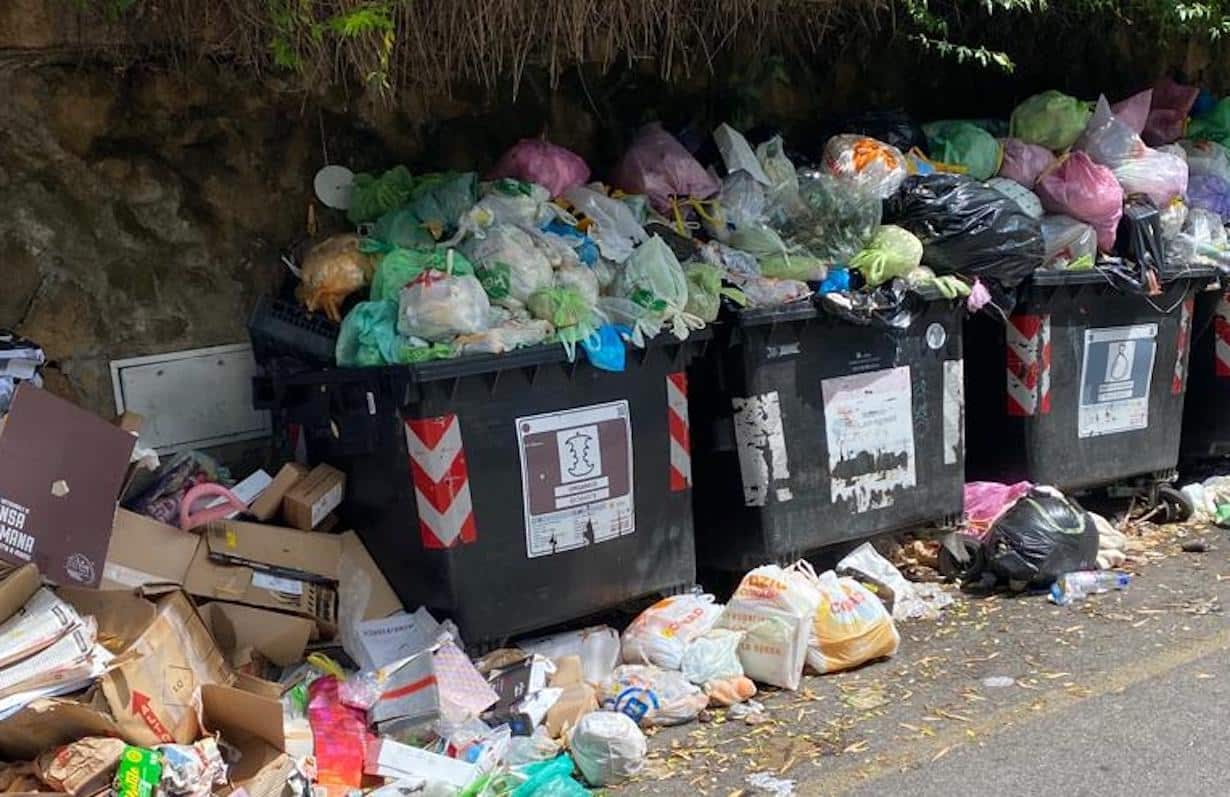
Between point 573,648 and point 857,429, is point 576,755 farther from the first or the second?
point 857,429

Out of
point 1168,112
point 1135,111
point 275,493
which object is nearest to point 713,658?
point 275,493

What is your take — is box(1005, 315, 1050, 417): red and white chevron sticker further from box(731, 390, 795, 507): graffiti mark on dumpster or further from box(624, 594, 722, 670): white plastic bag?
box(624, 594, 722, 670): white plastic bag

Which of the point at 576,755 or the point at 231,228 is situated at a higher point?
the point at 231,228

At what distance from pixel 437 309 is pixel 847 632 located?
172 cm

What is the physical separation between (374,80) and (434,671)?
1.83 m

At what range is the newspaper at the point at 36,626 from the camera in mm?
3268

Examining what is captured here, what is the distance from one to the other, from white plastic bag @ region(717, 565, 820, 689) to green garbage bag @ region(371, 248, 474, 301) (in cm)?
140

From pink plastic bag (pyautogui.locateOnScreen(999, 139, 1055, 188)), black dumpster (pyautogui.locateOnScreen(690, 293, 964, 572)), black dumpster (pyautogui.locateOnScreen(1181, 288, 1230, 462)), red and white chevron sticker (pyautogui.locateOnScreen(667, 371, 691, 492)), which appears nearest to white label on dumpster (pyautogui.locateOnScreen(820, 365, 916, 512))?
black dumpster (pyautogui.locateOnScreen(690, 293, 964, 572))

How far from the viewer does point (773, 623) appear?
4.40m

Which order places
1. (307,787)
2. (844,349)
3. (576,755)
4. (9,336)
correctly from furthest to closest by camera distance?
(844,349)
(9,336)
(576,755)
(307,787)

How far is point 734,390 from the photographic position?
4949mm

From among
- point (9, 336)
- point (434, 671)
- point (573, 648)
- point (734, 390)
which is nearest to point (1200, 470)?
point (734, 390)

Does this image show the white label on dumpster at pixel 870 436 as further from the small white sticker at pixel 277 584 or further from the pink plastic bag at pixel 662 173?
the small white sticker at pixel 277 584

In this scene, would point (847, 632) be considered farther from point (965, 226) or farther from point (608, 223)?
point (965, 226)
